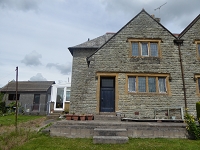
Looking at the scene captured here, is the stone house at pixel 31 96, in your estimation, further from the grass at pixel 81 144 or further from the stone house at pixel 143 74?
the grass at pixel 81 144

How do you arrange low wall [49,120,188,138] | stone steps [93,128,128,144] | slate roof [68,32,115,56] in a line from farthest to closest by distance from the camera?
slate roof [68,32,115,56] < low wall [49,120,188,138] < stone steps [93,128,128,144]

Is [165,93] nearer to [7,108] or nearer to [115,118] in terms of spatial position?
[115,118]

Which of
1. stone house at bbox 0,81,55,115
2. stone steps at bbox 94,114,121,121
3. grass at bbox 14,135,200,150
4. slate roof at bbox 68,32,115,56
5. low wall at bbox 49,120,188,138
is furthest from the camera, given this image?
stone house at bbox 0,81,55,115

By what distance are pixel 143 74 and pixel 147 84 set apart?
31.3 inches

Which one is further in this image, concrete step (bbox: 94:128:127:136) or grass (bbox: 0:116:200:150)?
concrete step (bbox: 94:128:127:136)

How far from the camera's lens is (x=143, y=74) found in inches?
476

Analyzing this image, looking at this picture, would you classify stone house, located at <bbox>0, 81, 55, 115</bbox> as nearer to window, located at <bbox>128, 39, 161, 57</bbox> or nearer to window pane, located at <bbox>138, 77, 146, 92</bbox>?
window pane, located at <bbox>138, 77, 146, 92</bbox>

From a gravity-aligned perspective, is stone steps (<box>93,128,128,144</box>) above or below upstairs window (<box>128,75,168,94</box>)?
below

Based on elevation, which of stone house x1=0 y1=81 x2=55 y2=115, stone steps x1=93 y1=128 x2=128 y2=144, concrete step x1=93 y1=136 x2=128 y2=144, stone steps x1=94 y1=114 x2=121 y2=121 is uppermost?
stone house x1=0 y1=81 x2=55 y2=115

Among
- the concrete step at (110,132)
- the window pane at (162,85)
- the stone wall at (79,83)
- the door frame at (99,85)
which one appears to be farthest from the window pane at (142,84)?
the concrete step at (110,132)

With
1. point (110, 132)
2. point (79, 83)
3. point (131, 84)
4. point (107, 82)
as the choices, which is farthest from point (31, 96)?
point (110, 132)

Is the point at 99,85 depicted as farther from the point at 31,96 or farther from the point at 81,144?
the point at 31,96

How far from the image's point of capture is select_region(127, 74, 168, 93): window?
11.9 m

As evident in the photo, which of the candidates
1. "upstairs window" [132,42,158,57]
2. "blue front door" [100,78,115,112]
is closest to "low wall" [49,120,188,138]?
"blue front door" [100,78,115,112]
